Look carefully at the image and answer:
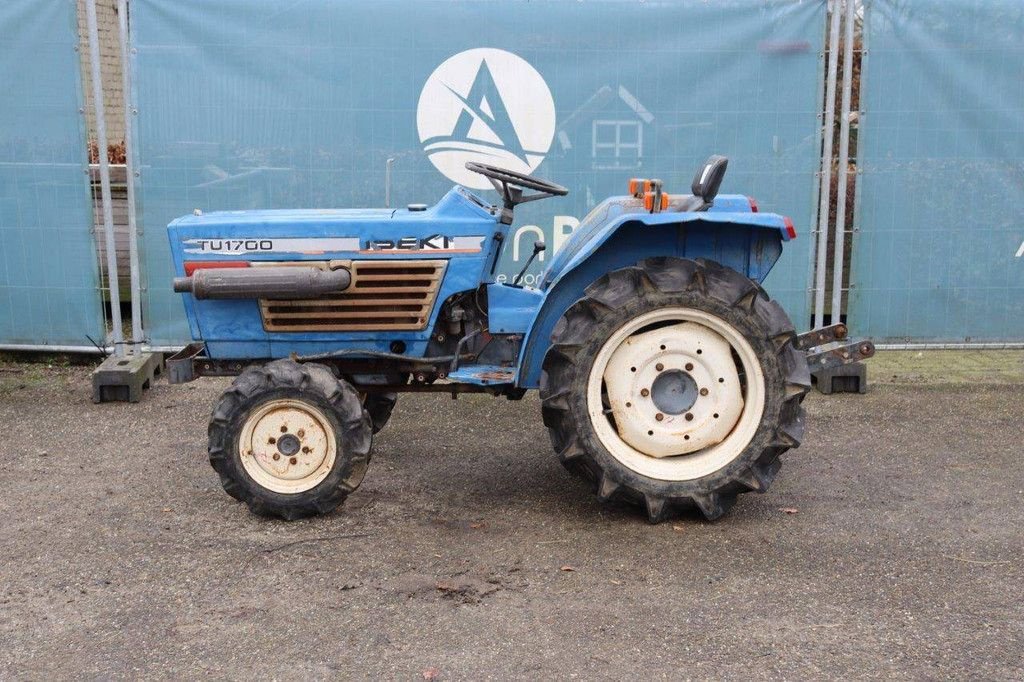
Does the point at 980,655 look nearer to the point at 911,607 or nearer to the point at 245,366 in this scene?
the point at 911,607

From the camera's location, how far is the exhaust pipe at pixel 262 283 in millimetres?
4617

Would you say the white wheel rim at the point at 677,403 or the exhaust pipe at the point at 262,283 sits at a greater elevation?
the exhaust pipe at the point at 262,283

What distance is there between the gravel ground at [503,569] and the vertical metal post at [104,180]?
130 cm

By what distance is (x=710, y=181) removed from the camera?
14.9ft

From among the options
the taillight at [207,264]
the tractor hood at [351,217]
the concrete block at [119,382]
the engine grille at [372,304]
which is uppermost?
the tractor hood at [351,217]

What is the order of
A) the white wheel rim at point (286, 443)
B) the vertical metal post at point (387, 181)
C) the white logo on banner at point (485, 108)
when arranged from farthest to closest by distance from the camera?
the white logo on banner at point (485, 108) → the vertical metal post at point (387, 181) → the white wheel rim at point (286, 443)

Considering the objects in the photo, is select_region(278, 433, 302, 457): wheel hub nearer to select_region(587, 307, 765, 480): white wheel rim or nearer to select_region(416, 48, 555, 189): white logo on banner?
select_region(587, 307, 765, 480): white wheel rim

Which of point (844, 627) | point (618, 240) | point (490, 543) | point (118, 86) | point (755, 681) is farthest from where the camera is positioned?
point (118, 86)

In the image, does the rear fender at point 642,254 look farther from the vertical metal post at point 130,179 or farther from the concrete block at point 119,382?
the vertical metal post at point 130,179

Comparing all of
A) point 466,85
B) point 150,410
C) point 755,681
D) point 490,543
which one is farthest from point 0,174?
point 755,681

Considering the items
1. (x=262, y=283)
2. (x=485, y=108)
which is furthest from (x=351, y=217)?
(x=485, y=108)

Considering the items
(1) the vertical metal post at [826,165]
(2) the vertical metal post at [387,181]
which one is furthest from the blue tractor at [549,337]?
(1) the vertical metal post at [826,165]

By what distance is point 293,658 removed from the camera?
346 cm

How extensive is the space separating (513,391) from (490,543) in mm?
823
